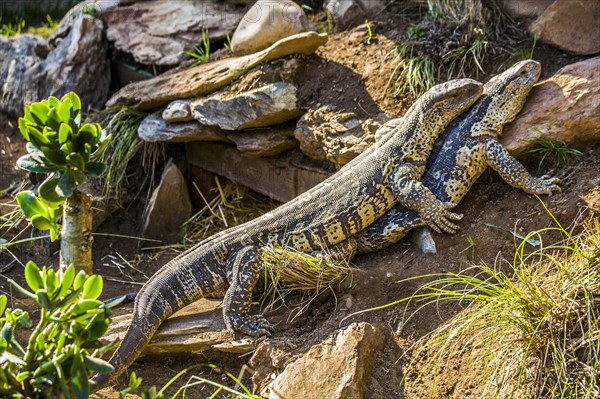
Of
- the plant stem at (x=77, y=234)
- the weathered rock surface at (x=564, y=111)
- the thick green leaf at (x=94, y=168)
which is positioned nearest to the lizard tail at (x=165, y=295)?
the plant stem at (x=77, y=234)

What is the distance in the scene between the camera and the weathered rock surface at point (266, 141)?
7406 millimetres

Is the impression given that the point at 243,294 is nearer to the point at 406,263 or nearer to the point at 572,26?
the point at 406,263

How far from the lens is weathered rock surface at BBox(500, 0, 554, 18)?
7242mm

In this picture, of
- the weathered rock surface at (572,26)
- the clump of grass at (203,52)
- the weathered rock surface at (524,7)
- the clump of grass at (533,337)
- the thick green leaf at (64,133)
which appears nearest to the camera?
the clump of grass at (533,337)

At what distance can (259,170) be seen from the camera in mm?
7762

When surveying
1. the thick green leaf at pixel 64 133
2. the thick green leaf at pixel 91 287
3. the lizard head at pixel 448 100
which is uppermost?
the thick green leaf at pixel 64 133

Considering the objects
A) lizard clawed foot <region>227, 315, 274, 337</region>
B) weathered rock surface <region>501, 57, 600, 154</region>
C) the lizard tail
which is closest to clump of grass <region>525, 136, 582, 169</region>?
weathered rock surface <region>501, 57, 600, 154</region>

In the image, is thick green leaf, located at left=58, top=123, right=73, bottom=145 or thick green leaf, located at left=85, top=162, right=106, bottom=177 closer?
thick green leaf, located at left=58, top=123, right=73, bottom=145

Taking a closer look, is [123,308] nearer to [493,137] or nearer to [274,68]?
[274,68]

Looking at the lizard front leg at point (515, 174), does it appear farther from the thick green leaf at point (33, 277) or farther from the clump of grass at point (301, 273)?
the thick green leaf at point (33, 277)

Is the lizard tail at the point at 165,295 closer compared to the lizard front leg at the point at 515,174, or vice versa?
the lizard tail at the point at 165,295

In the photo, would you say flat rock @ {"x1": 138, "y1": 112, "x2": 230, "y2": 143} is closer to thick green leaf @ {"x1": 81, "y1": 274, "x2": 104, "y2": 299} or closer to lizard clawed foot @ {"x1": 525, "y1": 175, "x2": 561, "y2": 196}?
lizard clawed foot @ {"x1": 525, "y1": 175, "x2": 561, "y2": 196}

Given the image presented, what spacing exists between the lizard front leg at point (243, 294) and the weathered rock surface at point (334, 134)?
4.36ft

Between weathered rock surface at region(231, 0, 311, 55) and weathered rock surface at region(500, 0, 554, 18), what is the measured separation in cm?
194
